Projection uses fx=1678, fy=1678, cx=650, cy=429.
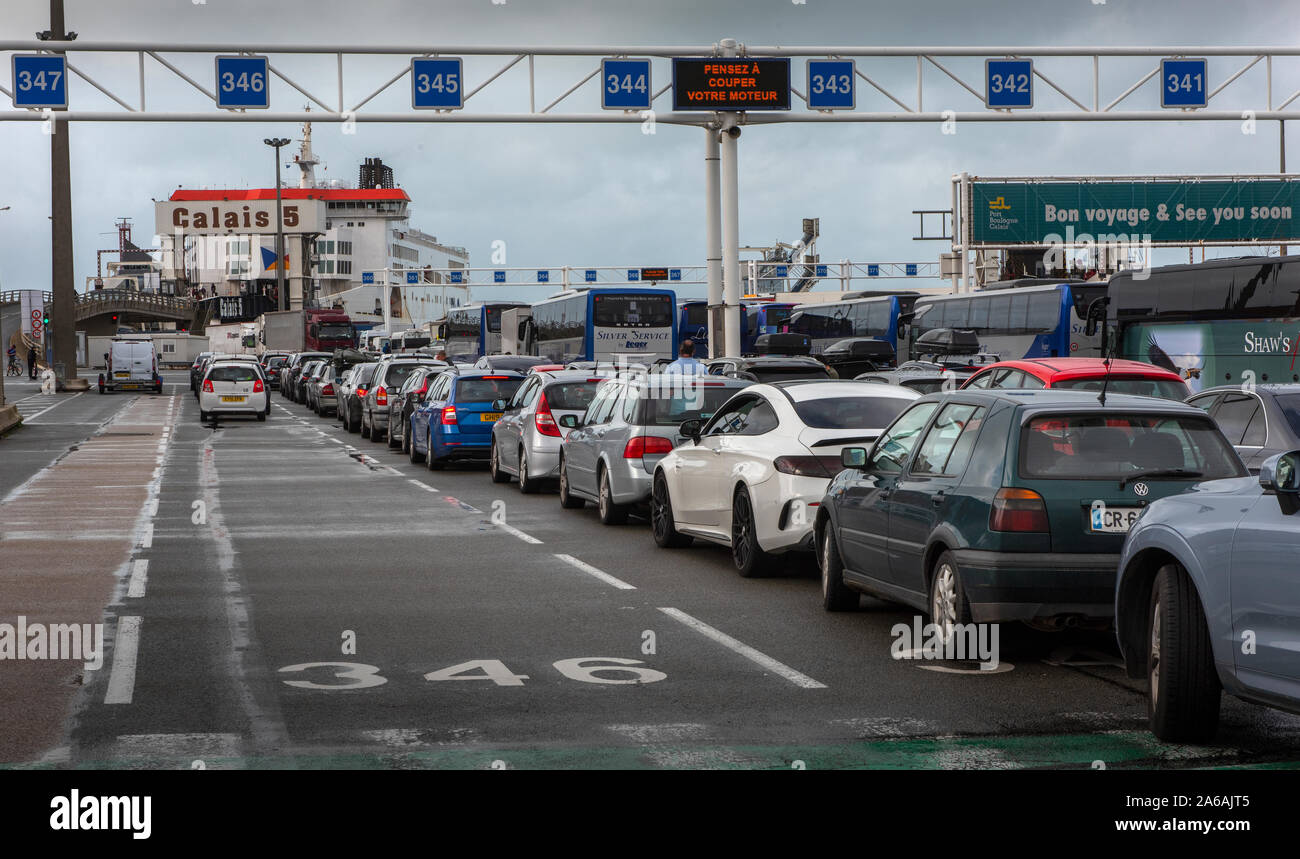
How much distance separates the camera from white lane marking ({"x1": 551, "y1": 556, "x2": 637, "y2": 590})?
12.1m

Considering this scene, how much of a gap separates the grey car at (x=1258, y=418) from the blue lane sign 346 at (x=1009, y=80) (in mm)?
17281

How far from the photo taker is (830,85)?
100 feet

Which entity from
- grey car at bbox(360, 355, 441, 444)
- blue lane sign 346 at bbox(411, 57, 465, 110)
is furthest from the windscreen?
grey car at bbox(360, 355, 441, 444)

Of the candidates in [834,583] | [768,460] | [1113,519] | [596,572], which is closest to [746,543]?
[768,460]

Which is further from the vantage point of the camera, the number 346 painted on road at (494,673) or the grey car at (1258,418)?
the grey car at (1258,418)

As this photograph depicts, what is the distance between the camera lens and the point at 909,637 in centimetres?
966

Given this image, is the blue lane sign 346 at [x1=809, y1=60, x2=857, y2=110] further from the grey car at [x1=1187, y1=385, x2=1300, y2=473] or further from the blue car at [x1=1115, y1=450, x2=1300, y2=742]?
the blue car at [x1=1115, y1=450, x2=1300, y2=742]

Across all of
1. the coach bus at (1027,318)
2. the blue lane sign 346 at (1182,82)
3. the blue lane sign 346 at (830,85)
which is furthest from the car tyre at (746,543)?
the coach bus at (1027,318)

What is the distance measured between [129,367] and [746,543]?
57.5m

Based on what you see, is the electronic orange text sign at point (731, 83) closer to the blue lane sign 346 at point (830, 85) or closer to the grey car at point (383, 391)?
the blue lane sign 346 at point (830, 85)

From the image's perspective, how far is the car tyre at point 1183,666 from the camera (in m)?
6.66

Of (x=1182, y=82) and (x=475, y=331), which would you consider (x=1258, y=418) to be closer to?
(x=1182, y=82)
